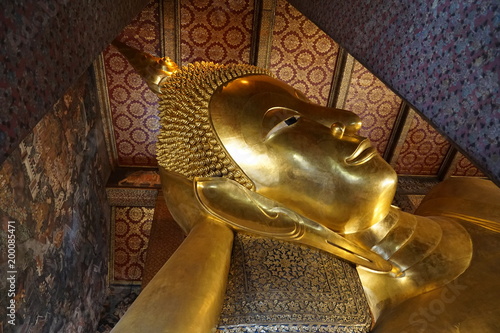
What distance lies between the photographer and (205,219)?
59.1 inches

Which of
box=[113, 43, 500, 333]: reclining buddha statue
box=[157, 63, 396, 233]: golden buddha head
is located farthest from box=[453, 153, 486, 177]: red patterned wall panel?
box=[157, 63, 396, 233]: golden buddha head

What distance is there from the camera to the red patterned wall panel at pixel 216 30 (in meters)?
2.71

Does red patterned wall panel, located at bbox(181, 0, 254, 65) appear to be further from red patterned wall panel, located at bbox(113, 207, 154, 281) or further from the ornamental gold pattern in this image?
red patterned wall panel, located at bbox(113, 207, 154, 281)

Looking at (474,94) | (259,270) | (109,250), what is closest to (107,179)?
(109,250)

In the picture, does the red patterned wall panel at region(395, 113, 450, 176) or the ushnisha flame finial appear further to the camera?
the red patterned wall panel at region(395, 113, 450, 176)

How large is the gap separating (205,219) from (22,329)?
1.22 m

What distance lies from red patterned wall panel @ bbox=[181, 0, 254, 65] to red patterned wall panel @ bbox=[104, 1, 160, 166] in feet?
0.75

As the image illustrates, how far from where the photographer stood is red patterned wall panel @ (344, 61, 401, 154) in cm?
301

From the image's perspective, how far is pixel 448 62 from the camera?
75cm

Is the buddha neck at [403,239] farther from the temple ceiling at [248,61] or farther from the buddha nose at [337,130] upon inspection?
the temple ceiling at [248,61]

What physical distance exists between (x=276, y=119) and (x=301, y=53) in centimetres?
166

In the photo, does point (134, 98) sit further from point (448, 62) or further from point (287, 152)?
point (448, 62)

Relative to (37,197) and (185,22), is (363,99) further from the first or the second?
(37,197)

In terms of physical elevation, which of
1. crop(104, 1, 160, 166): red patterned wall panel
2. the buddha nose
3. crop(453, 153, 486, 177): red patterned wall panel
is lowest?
crop(453, 153, 486, 177): red patterned wall panel
